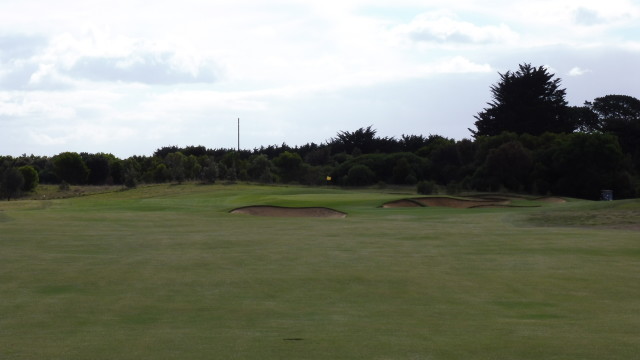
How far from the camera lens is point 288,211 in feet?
142

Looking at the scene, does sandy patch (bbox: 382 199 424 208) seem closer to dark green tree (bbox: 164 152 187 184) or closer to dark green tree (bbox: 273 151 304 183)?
dark green tree (bbox: 164 152 187 184)

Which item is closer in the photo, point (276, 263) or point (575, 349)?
point (575, 349)

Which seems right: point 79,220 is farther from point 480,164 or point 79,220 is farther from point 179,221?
point 480,164

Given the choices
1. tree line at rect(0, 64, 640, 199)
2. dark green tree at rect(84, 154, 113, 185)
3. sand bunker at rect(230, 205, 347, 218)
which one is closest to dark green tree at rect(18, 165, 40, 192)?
tree line at rect(0, 64, 640, 199)

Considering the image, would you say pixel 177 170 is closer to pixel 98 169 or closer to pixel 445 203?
pixel 98 169

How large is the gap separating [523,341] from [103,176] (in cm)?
8663

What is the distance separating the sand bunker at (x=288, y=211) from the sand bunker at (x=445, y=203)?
563 centimetres

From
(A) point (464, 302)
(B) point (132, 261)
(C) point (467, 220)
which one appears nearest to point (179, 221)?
(C) point (467, 220)

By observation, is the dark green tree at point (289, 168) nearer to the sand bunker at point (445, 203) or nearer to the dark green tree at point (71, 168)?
the dark green tree at point (71, 168)

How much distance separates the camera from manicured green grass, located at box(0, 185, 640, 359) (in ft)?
30.2

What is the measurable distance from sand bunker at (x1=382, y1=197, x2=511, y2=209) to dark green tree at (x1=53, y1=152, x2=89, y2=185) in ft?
161

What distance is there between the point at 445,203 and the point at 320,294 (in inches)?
1418

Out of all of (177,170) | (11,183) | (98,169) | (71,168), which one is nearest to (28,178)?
(11,183)

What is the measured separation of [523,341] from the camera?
31.0ft
